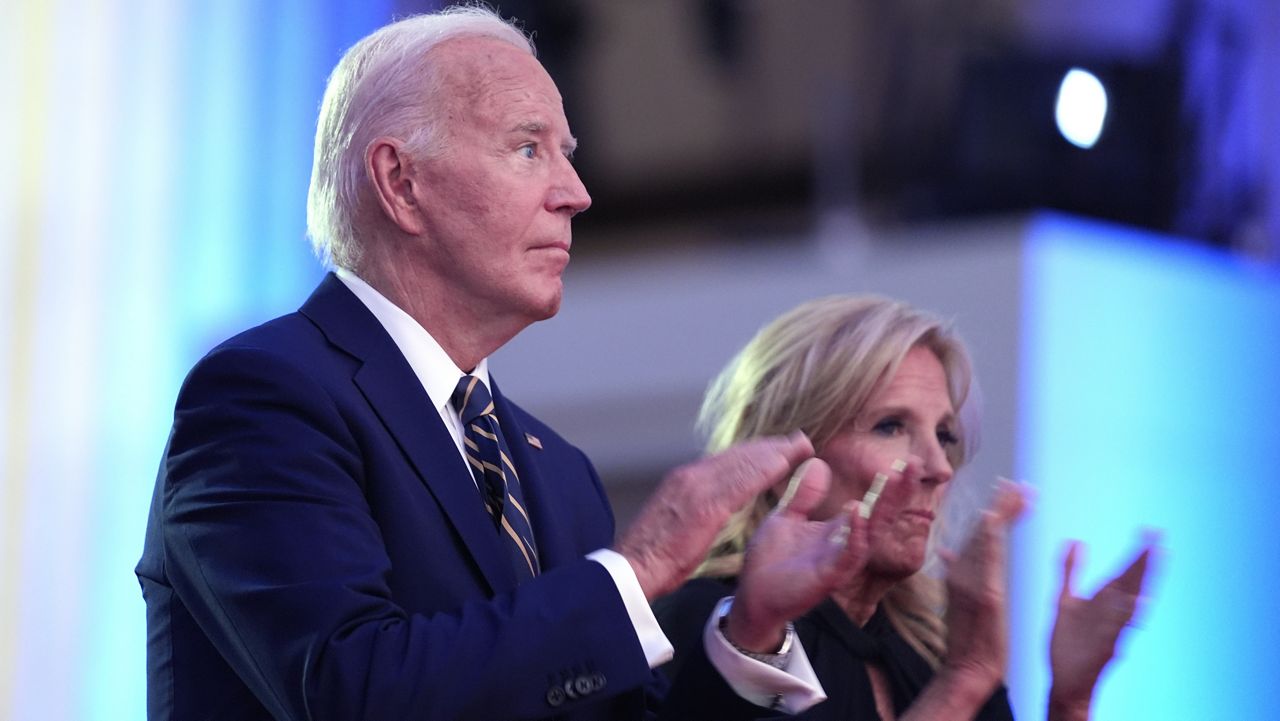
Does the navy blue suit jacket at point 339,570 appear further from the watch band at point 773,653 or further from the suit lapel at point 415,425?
the watch band at point 773,653

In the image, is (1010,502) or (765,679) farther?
(1010,502)

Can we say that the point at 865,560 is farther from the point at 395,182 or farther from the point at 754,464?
the point at 395,182

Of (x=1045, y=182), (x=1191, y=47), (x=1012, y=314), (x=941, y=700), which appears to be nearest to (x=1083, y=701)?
(x=941, y=700)

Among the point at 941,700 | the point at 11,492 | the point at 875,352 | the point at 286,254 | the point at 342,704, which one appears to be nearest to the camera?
the point at 342,704

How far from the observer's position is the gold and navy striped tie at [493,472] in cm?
163

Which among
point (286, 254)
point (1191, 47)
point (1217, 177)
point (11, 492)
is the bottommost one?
point (11, 492)

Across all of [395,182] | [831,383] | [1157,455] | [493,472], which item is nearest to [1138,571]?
[831,383]

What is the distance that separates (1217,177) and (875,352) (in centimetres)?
255

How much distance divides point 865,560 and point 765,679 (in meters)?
0.15

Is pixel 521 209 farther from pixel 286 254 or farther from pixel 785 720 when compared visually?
pixel 286 254

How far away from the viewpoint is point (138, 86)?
473 centimetres

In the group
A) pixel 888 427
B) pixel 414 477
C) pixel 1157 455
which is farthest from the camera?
pixel 1157 455

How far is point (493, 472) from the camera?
1.66 metres

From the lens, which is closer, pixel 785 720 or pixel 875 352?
pixel 785 720
